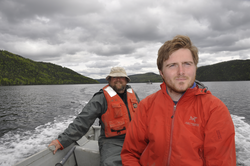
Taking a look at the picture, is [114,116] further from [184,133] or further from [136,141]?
[184,133]

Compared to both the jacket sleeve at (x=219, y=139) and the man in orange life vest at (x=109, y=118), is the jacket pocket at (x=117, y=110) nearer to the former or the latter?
the man in orange life vest at (x=109, y=118)

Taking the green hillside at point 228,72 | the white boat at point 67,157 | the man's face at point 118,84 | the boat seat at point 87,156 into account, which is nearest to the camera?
the white boat at point 67,157

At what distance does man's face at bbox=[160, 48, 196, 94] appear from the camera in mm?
1545

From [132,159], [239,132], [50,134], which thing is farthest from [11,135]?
[239,132]

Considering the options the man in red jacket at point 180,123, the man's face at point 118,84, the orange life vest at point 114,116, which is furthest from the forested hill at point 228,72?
the man in red jacket at point 180,123

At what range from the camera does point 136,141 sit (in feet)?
5.75

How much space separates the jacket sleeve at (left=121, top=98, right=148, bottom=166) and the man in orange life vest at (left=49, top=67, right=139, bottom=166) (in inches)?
44.0

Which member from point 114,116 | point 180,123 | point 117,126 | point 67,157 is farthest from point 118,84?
point 180,123

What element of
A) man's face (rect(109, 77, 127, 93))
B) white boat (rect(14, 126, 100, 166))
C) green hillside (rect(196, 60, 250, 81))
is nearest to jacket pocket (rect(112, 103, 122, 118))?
man's face (rect(109, 77, 127, 93))

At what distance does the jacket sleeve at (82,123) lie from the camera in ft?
9.53

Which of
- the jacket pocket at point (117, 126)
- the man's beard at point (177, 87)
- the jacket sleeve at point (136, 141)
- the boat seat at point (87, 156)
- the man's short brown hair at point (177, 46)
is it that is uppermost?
the man's short brown hair at point (177, 46)

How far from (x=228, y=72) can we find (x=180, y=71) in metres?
191

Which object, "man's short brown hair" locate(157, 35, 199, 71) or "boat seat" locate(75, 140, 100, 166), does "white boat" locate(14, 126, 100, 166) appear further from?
"man's short brown hair" locate(157, 35, 199, 71)

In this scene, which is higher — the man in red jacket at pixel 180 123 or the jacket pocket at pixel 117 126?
the man in red jacket at pixel 180 123
